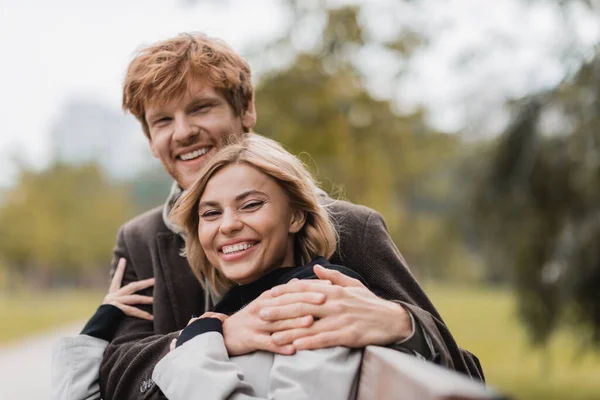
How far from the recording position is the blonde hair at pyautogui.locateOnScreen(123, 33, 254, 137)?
286 cm

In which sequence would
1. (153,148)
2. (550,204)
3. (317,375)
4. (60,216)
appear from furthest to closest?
(60,216) → (550,204) → (153,148) → (317,375)

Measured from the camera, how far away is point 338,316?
2.08 metres

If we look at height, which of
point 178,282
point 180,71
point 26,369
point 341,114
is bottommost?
point 26,369

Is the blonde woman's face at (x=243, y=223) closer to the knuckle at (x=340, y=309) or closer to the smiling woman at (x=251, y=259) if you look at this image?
the smiling woman at (x=251, y=259)

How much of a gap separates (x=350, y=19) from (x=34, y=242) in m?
33.3

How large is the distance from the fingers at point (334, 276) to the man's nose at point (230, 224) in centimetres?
29

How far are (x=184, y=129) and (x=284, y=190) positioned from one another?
60 cm

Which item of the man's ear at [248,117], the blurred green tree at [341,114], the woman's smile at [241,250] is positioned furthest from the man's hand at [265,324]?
the blurred green tree at [341,114]

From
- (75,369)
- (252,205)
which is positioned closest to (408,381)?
(252,205)

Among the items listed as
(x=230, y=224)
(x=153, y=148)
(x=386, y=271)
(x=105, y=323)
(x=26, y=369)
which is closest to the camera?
(x=230, y=224)

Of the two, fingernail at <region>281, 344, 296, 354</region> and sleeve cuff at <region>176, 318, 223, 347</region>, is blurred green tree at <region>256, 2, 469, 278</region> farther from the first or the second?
fingernail at <region>281, 344, 296, 354</region>

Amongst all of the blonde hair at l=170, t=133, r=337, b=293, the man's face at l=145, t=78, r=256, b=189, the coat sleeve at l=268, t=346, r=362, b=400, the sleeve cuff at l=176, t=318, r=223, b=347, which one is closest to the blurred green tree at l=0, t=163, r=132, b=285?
the man's face at l=145, t=78, r=256, b=189

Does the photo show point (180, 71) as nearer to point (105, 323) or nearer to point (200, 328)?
point (105, 323)

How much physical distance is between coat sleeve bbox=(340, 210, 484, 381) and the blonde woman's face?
0.30 metres
